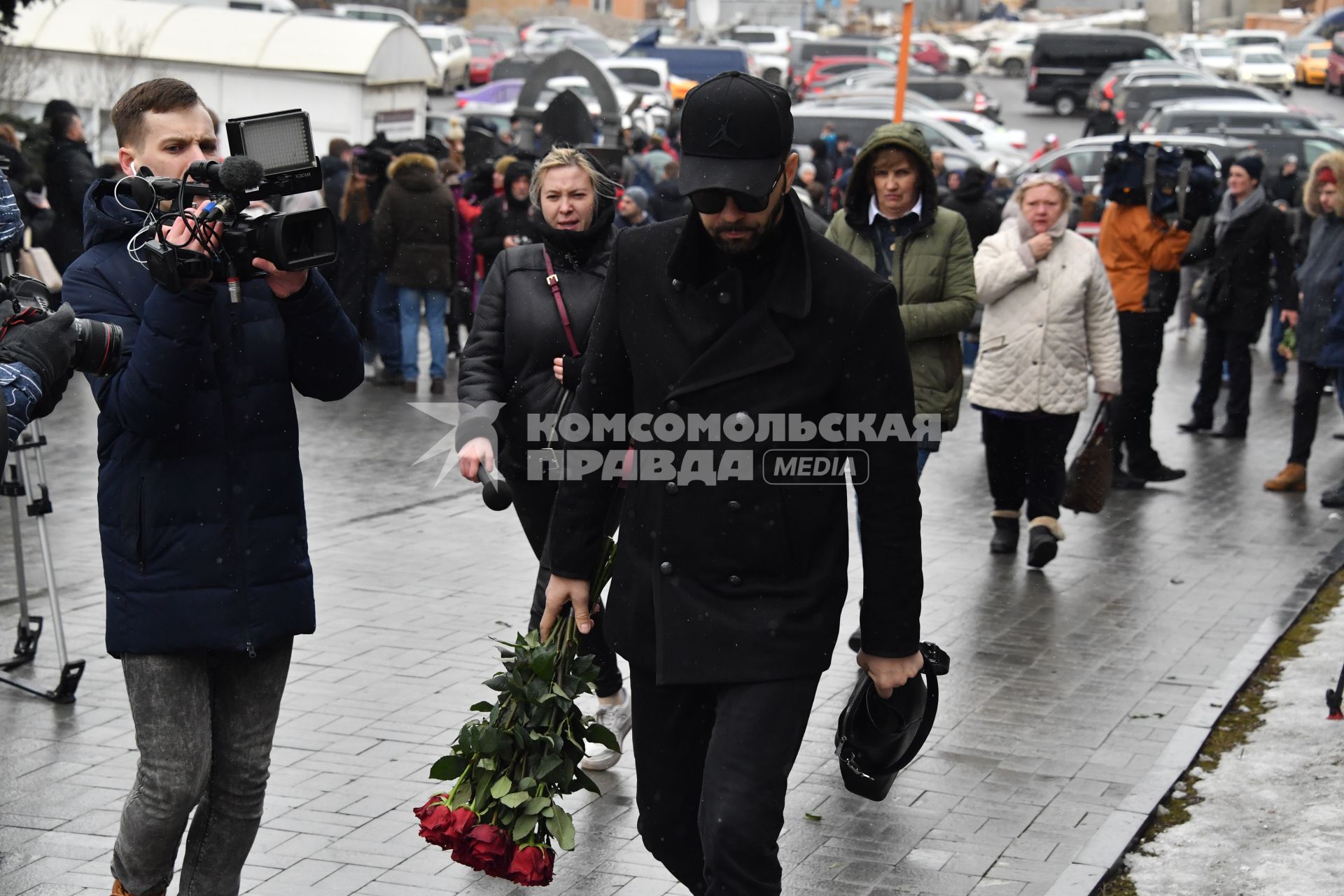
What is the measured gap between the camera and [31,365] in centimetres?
350

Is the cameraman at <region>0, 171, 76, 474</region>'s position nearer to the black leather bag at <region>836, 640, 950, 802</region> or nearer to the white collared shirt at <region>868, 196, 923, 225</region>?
the black leather bag at <region>836, 640, 950, 802</region>

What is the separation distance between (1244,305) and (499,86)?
3092 centimetres

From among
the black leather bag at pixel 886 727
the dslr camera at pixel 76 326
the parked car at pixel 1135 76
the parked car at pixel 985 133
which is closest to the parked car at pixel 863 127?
the parked car at pixel 985 133

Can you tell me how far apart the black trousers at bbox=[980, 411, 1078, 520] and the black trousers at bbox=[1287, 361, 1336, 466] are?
9.24ft

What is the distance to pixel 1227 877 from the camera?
5285 mm

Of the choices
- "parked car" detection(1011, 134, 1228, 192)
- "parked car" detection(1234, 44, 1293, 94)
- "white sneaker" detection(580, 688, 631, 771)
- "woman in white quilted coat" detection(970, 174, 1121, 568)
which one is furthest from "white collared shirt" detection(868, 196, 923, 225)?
"parked car" detection(1234, 44, 1293, 94)

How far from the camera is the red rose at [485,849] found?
4266mm

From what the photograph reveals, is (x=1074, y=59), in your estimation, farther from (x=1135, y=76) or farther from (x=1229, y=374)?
(x=1229, y=374)

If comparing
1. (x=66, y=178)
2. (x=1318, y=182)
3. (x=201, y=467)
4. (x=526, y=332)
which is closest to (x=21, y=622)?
(x=526, y=332)

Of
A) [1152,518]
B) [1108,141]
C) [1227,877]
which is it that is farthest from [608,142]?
[1227,877]

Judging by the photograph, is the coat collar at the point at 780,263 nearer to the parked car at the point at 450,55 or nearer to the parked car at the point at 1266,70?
the parked car at the point at 450,55

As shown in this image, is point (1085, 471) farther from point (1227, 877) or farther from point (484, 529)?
point (1227, 877)

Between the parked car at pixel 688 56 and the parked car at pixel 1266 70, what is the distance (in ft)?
50.3

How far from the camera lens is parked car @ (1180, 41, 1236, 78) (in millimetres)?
54906
